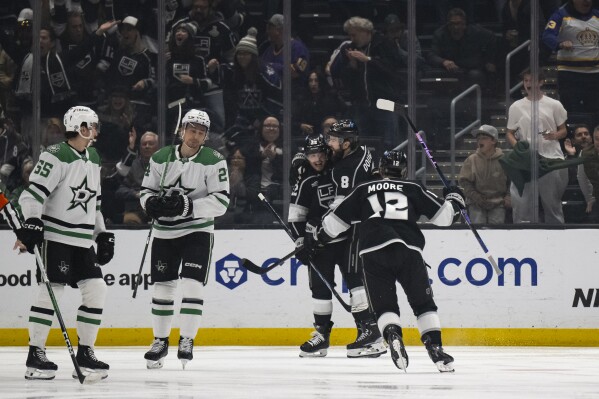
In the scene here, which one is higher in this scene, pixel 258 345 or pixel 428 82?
pixel 428 82

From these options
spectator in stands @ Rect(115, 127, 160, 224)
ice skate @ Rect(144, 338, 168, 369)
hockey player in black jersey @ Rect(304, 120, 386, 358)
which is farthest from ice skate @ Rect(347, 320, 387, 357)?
spectator in stands @ Rect(115, 127, 160, 224)

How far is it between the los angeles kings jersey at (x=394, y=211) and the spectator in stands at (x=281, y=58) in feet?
10.0

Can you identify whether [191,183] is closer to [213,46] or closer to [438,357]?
[438,357]

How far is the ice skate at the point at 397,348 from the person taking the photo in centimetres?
736

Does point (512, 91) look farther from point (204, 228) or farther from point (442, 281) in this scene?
point (204, 228)

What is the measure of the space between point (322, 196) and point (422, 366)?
4.87ft

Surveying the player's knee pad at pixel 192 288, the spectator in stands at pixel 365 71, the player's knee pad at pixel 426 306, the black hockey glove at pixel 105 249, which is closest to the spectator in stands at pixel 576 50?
the spectator in stands at pixel 365 71

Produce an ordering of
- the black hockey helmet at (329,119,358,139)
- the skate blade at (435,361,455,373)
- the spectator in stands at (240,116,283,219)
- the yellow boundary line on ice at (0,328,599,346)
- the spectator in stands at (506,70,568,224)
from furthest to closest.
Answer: the spectator in stands at (240,116,283,219)
the spectator in stands at (506,70,568,224)
the yellow boundary line on ice at (0,328,599,346)
the black hockey helmet at (329,119,358,139)
the skate blade at (435,361,455,373)

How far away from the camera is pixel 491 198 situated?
10461 millimetres

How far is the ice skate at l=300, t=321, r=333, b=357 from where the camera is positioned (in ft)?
29.2

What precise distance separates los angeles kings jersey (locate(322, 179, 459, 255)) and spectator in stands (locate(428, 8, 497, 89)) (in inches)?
126

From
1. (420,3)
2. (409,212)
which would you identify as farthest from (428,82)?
(409,212)

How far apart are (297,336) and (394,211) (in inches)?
108

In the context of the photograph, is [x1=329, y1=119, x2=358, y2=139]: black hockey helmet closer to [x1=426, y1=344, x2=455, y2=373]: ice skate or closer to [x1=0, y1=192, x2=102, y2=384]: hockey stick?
[x1=426, y1=344, x2=455, y2=373]: ice skate
